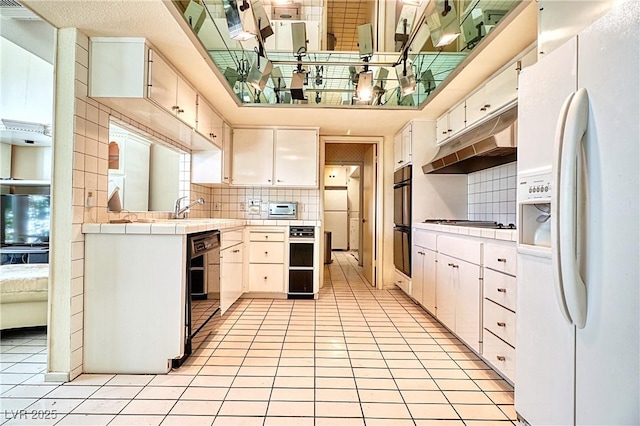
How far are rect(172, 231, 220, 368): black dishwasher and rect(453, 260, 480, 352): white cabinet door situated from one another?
1.89m

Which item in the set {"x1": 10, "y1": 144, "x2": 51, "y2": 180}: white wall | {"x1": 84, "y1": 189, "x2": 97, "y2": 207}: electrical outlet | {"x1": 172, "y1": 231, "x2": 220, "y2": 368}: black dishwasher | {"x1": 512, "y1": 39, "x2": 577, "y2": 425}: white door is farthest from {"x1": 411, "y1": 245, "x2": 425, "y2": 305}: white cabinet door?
{"x1": 10, "y1": 144, "x2": 51, "y2": 180}: white wall

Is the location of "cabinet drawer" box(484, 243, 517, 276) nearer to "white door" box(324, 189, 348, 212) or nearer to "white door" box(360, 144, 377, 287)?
"white door" box(360, 144, 377, 287)

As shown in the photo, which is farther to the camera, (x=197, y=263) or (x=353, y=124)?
(x=353, y=124)

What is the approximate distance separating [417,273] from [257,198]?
7.59ft

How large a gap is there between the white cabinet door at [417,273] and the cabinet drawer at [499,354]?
117 cm

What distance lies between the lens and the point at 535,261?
1.34 meters

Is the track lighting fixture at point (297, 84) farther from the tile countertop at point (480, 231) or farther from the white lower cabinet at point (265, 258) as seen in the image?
the tile countertop at point (480, 231)

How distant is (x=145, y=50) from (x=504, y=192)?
301cm

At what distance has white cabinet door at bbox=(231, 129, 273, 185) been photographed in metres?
4.07

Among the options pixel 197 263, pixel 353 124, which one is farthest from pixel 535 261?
pixel 353 124

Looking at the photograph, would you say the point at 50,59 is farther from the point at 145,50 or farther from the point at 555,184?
the point at 555,184

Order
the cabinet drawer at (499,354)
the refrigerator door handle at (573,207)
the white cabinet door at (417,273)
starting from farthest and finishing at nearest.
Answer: the white cabinet door at (417,273), the cabinet drawer at (499,354), the refrigerator door handle at (573,207)

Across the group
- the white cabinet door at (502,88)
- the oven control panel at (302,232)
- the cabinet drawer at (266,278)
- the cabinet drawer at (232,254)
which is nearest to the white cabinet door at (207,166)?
the cabinet drawer at (232,254)

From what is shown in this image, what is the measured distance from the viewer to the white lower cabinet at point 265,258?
12.3 ft
